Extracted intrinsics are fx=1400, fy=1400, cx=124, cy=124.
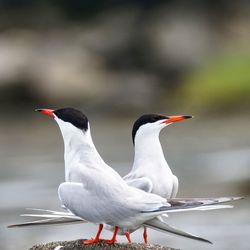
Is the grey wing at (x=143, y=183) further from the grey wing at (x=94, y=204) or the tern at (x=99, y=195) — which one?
the grey wing at (x=94, y=204)

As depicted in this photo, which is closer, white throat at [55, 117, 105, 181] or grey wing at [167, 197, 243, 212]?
grey wing at [167, 197, 243, 212]

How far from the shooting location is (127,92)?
76.2ft

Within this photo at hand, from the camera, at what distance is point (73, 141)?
716 centimetres

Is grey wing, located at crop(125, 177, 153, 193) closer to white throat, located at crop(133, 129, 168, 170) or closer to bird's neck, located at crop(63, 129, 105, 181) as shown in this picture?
white throat, located at crop(133, 129, 168, 170)

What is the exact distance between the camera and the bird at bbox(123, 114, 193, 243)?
7352 millimetres

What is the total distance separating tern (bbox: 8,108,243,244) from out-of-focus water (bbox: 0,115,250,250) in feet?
15.1

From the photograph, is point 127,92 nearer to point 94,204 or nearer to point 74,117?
point 74,117

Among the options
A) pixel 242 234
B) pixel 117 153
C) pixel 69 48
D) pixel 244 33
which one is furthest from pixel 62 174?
pixel 244 33

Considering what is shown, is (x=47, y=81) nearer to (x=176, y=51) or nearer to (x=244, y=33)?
(x=176, y=51)

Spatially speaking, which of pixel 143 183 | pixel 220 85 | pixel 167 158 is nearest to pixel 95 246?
pixel 143 183

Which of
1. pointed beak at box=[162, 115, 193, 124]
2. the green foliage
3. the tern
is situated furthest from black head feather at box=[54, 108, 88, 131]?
the green foliage

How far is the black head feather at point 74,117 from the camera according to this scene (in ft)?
23.5

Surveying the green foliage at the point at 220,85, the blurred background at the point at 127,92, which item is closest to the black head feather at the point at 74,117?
the blurred background at the point at 127,92

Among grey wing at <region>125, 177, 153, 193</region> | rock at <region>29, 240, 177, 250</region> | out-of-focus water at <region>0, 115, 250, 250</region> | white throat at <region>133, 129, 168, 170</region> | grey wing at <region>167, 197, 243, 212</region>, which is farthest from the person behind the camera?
out-of-focus water at <region>0, 115, 250, 250</region>
